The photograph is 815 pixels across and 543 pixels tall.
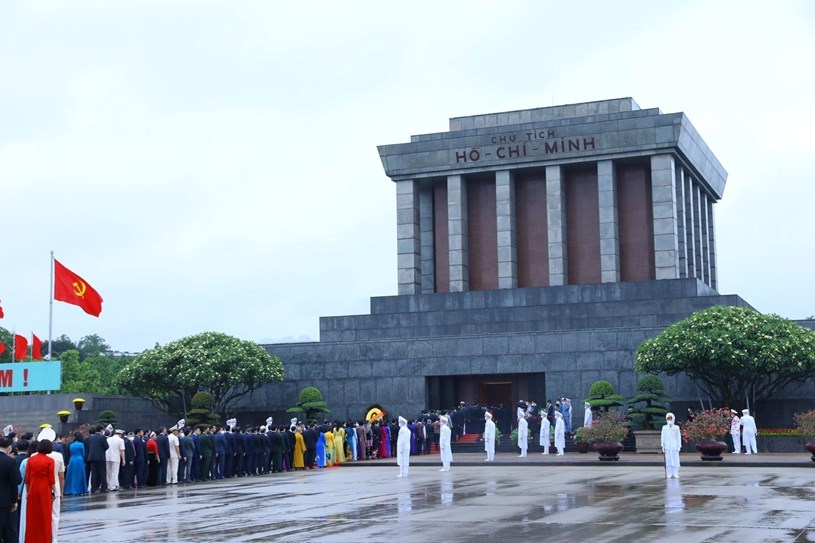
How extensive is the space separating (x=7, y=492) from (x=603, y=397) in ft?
86.0

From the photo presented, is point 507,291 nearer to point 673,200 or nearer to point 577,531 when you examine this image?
point 673,200

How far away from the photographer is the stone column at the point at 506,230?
155 ft

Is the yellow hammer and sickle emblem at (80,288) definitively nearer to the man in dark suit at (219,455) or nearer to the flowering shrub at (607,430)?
the man in dark suit at (219,455)

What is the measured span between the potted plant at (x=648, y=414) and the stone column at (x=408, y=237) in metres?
15.9

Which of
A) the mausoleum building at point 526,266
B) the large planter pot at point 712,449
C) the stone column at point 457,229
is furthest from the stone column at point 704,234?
the large planter pot at point 712,449

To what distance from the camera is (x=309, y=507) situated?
19141 mm

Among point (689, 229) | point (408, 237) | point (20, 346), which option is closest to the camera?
point (20, 346)

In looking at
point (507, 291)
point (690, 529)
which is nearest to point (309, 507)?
point (690, 529)

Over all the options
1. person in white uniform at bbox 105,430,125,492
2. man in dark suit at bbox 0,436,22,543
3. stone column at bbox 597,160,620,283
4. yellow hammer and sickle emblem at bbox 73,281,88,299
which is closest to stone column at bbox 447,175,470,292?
stone column at bbox 597,160,620,283

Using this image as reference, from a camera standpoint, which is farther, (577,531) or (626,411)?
(626,411)

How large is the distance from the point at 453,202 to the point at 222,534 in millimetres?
34594

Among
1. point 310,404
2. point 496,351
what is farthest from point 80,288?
point 496,351

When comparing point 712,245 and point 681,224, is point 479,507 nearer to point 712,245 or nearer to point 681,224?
point 681,224

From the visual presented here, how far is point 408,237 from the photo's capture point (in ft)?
162
